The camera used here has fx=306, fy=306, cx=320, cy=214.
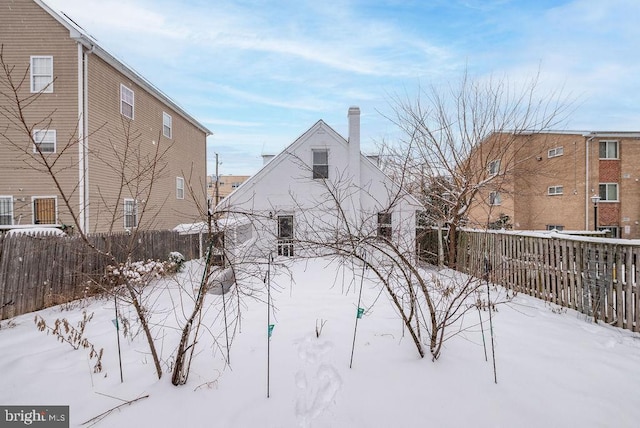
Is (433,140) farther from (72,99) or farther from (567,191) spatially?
(567,191)

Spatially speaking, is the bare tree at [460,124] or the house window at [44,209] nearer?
the bare tree at [460,124]

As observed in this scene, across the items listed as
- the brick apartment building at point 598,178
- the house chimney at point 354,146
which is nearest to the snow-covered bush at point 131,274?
the house chimney at point 354,146

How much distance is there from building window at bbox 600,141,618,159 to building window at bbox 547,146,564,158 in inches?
74.6

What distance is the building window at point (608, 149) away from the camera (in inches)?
662

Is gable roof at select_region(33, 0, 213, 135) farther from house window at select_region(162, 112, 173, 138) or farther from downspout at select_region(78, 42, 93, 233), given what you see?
house window at select_region(162, 112, 173, 138)

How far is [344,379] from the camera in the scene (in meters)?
3.08

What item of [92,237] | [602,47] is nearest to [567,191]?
[602,47]

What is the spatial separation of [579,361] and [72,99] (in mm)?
13769

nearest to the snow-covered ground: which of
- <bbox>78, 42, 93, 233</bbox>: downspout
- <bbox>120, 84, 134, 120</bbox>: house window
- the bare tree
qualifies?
the bare tree

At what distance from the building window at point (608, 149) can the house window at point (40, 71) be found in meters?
25.2

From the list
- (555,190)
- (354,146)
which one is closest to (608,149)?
(555,190)

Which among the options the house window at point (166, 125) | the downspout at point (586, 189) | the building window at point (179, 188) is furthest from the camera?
the downspout at point (586, 189)

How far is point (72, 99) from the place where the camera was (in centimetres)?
991

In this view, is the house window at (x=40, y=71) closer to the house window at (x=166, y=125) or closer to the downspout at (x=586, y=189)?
the house window at (x=166, y=125)
